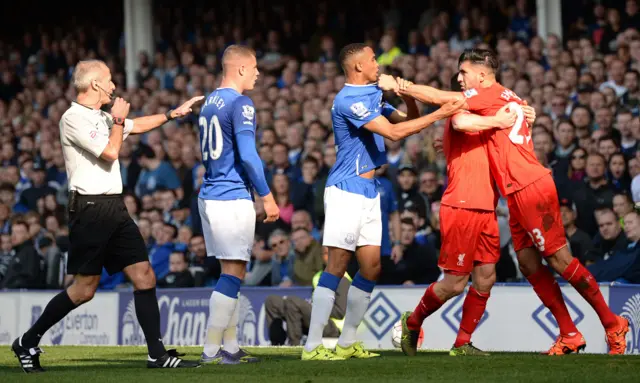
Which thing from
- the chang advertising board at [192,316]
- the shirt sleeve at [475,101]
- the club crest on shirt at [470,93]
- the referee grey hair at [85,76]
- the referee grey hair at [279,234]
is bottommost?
the chang advertising board at [192,316]

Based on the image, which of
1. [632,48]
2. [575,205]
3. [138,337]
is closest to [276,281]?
[138,337]

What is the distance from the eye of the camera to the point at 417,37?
62.8 ft

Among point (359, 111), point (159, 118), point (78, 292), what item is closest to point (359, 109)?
point (359, 111)

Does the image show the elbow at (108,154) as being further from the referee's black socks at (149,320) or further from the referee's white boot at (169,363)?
the referee's white boot at (169,363)

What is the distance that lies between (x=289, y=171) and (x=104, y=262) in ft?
26.4

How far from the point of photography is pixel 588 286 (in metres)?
8.88

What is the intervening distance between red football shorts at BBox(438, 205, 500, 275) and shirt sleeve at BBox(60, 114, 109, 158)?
8.92 feet

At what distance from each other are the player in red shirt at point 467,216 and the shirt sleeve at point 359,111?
64 cm

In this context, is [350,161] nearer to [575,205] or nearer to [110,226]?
[110,226]

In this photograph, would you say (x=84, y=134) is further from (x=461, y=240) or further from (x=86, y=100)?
(x=461, y=240)

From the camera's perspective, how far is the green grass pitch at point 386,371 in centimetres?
729

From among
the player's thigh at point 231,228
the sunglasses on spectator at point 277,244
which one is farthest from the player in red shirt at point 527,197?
the sunglasses on spectator at point 277,244

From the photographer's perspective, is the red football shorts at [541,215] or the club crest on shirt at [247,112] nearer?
the club crest on shirt at [247,112]

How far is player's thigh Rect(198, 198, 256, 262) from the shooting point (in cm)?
845
